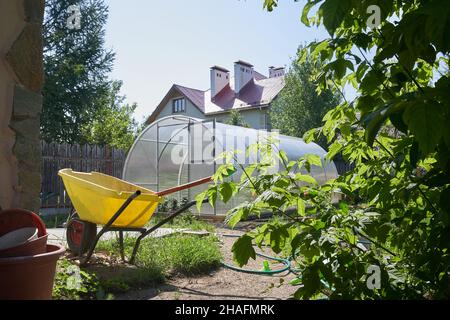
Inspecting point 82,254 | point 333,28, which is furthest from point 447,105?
point 82,254

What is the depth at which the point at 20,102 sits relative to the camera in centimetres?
263

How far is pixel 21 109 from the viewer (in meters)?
2.63

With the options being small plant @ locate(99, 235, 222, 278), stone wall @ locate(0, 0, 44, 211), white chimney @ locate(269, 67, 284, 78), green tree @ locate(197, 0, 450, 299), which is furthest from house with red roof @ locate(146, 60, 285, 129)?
green tree @ locate(197, 0, 450, 299)

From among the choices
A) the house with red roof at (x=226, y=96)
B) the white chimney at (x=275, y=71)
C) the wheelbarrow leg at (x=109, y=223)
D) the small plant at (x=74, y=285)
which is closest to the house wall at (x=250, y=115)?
the house with red roof at (x=226, y=96)

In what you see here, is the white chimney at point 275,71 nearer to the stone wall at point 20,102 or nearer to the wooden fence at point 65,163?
the wooden fence at point 65,163

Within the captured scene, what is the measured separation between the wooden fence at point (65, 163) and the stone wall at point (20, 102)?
8.98 meters

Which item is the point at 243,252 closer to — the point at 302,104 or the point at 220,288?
the point at 220,288

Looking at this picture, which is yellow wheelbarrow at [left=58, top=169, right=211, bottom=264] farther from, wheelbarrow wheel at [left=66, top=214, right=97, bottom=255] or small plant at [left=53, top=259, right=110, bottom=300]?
small plant at [left=53, top=259, right=110, bottom=300]

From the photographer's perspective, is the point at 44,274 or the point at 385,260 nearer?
the point at 385,260

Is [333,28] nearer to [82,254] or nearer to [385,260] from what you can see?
[385,260]

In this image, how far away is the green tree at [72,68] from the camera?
15.1 meters

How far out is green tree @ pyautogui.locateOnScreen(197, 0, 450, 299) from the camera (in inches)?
41.9

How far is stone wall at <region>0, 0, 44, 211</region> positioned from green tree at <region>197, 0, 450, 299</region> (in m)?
1.62

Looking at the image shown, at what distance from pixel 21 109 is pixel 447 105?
2502 millimetres
